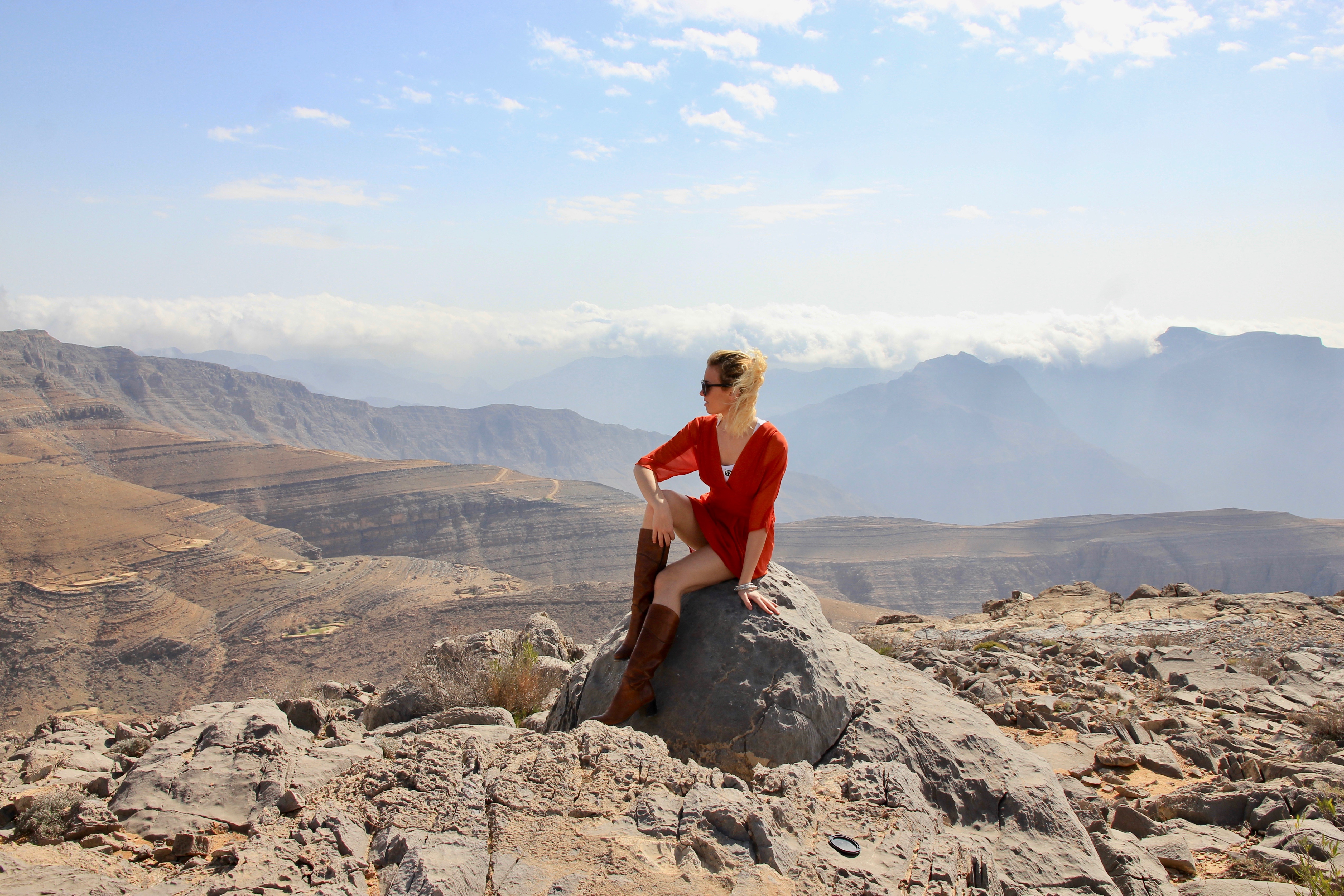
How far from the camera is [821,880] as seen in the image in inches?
106

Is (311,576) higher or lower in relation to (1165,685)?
lower

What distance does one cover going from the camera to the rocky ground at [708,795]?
2.75 metres

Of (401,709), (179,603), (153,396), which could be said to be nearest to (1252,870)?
(401,709)

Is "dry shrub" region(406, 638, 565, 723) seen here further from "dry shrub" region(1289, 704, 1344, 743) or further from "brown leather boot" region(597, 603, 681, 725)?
"dry shrub" region(1289, 704, 1344, 743)

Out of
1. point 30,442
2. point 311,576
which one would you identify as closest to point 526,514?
point 311,576

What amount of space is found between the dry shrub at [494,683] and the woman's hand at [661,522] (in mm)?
3276

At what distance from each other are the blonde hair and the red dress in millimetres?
128

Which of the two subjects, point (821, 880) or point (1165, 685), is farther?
point (1165, 685)

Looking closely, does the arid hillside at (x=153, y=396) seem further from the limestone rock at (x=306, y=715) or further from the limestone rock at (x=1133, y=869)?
the limestone rock at (x=1133, y=869)

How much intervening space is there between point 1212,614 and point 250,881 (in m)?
18.6

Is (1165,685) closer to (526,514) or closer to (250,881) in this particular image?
(250,881)

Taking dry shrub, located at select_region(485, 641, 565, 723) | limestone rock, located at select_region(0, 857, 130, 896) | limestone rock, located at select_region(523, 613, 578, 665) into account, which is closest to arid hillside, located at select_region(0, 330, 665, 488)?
limestone rock, located at select_region(523, 613, 578, 665)

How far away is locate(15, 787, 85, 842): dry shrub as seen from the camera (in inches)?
136

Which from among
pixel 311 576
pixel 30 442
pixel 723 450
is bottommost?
pixel 311 576
